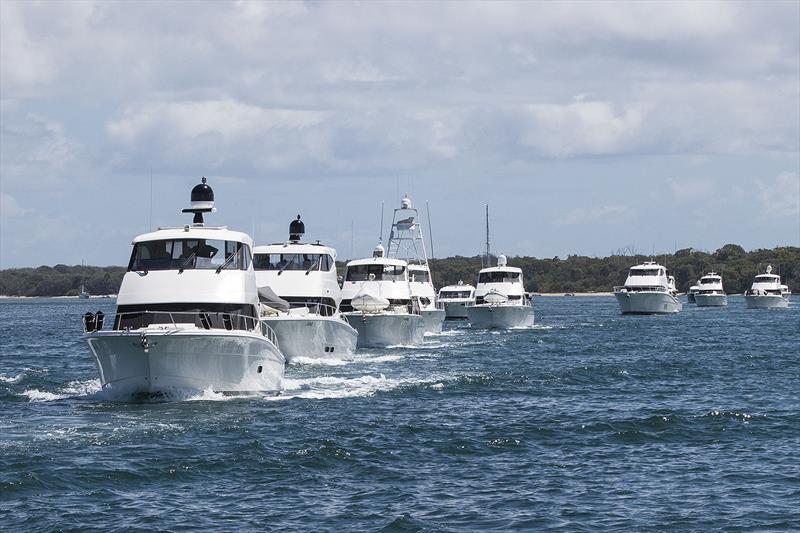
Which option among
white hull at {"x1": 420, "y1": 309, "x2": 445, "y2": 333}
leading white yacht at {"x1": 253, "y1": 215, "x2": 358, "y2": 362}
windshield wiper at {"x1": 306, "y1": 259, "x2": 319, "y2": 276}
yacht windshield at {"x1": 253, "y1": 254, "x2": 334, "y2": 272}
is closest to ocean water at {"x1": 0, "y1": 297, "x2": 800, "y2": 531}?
leading white yacht at {"x1": 253, "y1": 215, "x2": 358, "y2": 362}

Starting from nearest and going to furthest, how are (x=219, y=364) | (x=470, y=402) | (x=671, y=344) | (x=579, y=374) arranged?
(x=219, y=364) < (x=470, y=402) < (x=579, y=374) < (x=671, y=344)

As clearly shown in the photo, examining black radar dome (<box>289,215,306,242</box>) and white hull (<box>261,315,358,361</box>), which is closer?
white hull (<box>261,315,358,361</box>)

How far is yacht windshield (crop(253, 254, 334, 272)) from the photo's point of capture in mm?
54344

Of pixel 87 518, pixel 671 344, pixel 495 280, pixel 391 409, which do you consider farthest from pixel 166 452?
pixel 495 280

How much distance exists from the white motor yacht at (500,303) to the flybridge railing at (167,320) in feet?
180

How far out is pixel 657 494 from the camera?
22.6 metres

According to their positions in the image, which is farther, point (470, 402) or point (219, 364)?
point (470, 402)

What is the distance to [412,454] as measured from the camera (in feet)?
86.6

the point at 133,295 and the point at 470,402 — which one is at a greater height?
the point at 133,295

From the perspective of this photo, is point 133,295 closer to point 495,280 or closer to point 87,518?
point 87,518

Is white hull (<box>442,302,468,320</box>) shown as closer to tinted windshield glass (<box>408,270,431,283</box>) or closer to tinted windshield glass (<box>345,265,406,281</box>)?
tinted windshield glass (<box>408,270,431,283</box>)

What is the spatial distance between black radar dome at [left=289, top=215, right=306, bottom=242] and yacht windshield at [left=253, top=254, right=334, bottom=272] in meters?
1.86

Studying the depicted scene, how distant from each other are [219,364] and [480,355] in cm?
2711

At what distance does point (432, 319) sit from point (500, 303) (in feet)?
26.6
